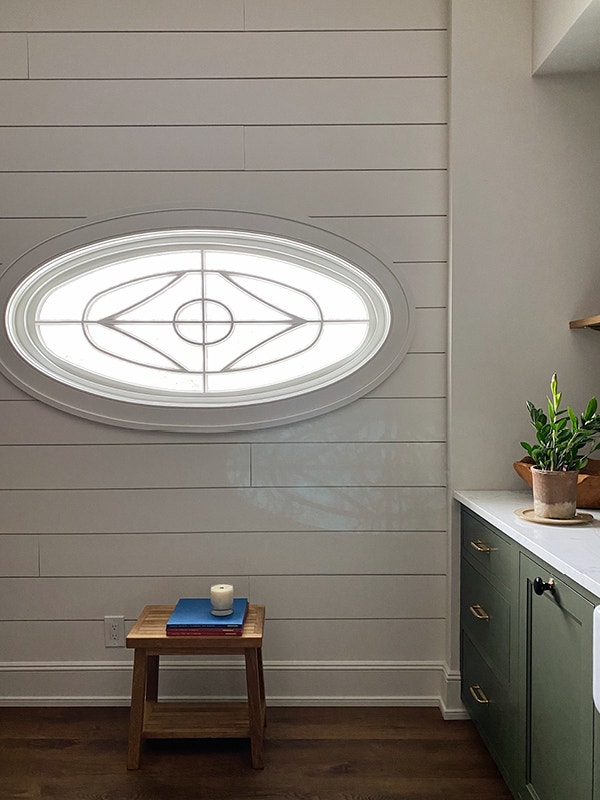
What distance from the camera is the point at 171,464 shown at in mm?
2832

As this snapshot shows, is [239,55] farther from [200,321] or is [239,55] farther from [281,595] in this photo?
[281,595]

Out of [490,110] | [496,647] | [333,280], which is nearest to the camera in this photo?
[496,647]

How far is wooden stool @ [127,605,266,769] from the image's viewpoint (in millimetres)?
2420

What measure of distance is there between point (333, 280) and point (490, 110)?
0.83 meters

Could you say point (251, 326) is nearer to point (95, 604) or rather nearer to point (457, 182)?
point (457, 182)

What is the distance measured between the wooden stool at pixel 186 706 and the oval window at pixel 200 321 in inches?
29.3

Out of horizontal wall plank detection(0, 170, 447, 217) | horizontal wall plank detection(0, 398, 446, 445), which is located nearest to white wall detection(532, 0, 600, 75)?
horizontal wall plank detection(0, 170, 447, 217)

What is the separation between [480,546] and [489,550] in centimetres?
9

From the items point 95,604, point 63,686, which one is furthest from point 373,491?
point 63,686

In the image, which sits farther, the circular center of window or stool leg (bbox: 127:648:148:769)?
the circular center of window

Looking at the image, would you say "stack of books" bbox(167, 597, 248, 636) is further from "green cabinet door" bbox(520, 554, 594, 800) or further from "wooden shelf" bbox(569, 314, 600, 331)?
"wooden shelf" bbox(569, 314, 600, 331)

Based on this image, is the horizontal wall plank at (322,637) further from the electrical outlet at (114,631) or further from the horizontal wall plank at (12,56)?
the horizontal wall plank at (12,56)

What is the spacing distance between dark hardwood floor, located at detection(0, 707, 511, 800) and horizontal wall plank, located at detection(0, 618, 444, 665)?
0.20 m

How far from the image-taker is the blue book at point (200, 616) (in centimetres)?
244
